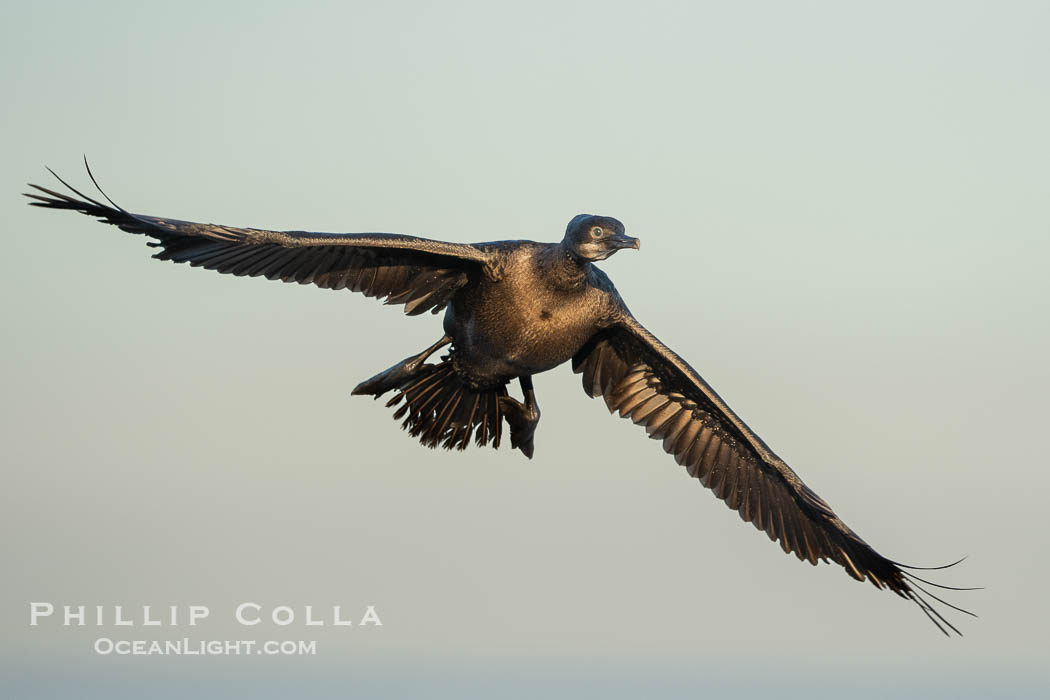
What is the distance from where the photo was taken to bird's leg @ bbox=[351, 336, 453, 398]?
12.1 metres

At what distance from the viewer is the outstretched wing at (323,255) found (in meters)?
10.5

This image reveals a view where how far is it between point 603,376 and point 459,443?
1472 millimetres

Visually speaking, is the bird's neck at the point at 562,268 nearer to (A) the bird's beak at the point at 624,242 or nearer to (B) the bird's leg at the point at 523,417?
(A) the bird's beak at the point at 624,242

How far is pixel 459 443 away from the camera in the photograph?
1244 cm

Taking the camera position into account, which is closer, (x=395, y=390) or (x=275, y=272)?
(x=275, y=272)

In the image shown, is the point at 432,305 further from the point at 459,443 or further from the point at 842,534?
the point at 842,534

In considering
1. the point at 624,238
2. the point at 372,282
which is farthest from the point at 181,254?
the point at 624,238

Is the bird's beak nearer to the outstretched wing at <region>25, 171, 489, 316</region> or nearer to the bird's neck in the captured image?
the bird's neck

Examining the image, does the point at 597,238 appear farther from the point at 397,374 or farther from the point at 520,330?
the point at 397,374

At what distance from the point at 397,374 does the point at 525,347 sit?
1203 mm

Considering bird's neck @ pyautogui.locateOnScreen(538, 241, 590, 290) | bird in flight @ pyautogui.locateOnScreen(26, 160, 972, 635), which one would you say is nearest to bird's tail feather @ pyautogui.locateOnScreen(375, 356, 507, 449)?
bird in flight @ pyautogui.locateOnScreen(26, 160, 972, 635)

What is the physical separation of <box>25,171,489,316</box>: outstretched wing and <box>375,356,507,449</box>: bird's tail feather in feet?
1.99

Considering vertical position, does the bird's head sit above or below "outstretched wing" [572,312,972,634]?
above

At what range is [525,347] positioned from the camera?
11578 mm
